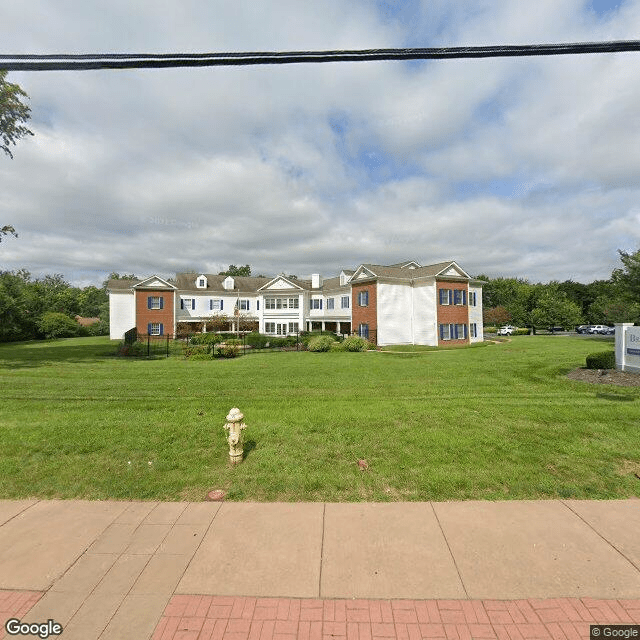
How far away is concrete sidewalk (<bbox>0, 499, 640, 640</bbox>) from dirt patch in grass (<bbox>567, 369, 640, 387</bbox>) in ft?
31.1

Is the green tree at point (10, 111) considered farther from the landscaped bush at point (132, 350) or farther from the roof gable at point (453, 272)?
the roof gable at point (453, 272)

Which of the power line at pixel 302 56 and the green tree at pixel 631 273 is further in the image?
the green tree at pixel 631 273

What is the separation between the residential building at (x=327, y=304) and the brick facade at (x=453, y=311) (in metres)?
0.09

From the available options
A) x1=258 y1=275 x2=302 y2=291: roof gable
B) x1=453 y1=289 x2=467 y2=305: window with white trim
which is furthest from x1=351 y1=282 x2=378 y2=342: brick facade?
x1=258 y1=275 x2=302 y2=291: roof gable

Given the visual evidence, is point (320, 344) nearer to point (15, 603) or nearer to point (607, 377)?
point (607, 377)

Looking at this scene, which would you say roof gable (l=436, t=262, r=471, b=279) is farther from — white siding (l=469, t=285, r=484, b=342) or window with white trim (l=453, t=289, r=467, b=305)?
white siding (l=469, t=285, r=484, b=342)

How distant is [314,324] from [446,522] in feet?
130

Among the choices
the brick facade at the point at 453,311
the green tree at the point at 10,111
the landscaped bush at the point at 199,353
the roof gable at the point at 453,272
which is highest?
the green tree at the point at 10,111

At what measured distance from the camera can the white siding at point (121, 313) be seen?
40906 millimetres

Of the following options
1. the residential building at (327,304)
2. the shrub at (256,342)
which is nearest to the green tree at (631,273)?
the residential building at (327,304)

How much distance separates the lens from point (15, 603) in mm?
2805

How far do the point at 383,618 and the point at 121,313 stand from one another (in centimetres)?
4623

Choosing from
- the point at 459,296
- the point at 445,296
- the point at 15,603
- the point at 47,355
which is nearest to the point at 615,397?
the point at 15,603

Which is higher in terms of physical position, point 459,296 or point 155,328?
point 459,296
